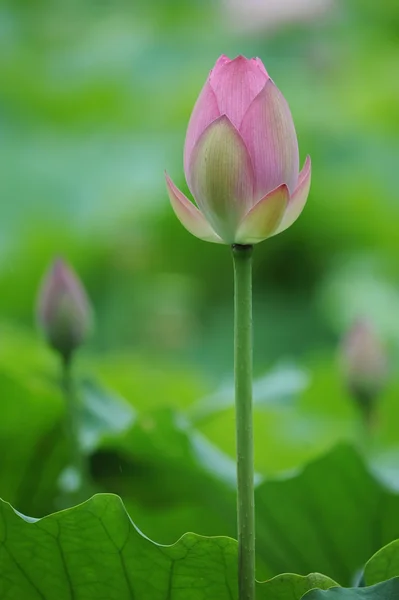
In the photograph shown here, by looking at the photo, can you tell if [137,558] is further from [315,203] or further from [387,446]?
[315,203]

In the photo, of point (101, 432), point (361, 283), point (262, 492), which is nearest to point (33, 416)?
point (101, 432)

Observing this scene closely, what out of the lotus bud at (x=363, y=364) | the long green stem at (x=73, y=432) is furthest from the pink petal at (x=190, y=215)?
the lotus bud at (x=363, y=364)

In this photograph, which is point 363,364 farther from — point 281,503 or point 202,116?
point 202,116

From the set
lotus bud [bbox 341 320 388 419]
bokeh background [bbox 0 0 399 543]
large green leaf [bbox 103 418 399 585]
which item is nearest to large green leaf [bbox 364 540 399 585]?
large green leaf [bbox 103 418 399 585]

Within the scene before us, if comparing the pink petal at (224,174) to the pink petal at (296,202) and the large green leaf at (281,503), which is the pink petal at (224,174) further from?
the large green leaf at (281,503)

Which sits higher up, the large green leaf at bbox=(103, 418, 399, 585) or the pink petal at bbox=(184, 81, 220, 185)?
the pink petal at bbox=(184, 81, 220, 185)

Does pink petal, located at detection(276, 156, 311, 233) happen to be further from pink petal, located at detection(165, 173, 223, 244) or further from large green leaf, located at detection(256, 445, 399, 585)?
large green leaf, located at detection(256, 445, 399, 585)
